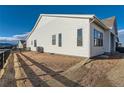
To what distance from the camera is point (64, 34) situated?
10.9 metres

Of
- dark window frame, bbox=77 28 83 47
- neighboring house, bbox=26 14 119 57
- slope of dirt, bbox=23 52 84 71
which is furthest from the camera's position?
dark window frame, bbox=77 28 83 47

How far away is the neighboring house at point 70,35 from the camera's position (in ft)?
29.6

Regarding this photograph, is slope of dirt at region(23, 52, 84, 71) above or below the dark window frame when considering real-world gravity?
below

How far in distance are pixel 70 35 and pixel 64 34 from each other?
0.74 meters

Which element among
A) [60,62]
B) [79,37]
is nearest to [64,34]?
[79,37]

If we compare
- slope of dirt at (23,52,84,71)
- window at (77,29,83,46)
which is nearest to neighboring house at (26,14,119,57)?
window at (77,29,83,46)

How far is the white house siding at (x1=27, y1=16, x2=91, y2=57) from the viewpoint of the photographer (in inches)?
357

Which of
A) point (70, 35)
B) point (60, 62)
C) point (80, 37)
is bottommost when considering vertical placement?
point (60, 62)

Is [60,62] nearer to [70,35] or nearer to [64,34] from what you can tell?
[70,35]

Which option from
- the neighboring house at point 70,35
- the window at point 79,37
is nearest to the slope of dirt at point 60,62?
the neighboring house at point 70,35

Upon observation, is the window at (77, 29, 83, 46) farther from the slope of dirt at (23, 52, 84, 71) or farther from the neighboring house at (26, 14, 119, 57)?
the slope of dirt at (23, 52, 84, 71)

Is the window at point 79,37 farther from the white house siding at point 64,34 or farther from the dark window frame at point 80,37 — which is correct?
the white house siding at point 64,34

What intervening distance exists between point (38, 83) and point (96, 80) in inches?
63.1
